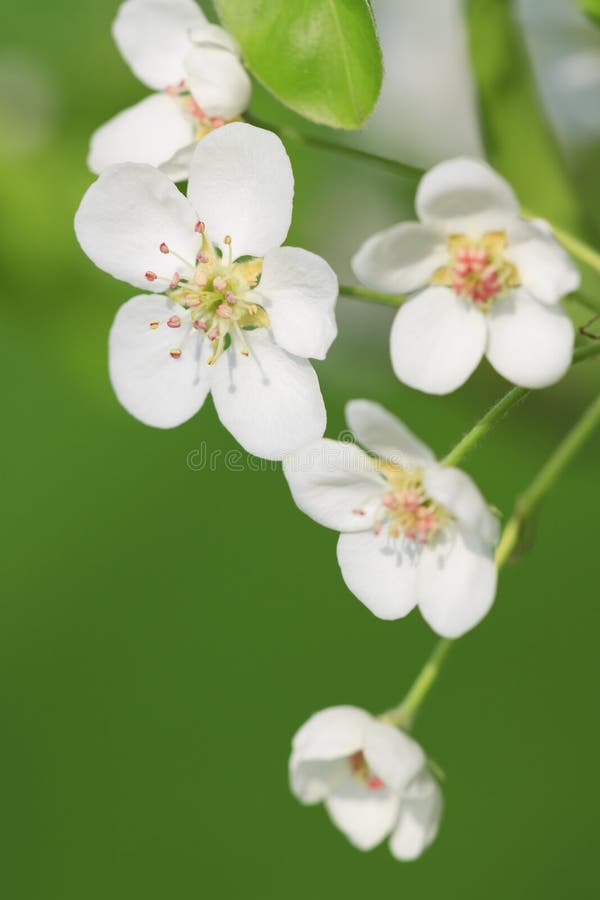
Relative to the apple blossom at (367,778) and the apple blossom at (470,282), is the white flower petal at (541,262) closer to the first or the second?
the apple blossom at (470,282)

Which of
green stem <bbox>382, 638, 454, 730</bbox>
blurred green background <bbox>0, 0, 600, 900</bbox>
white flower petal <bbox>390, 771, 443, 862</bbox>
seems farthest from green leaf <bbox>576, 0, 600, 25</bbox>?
blurred green background <bbox>0, 0, 600, 900</bbox>

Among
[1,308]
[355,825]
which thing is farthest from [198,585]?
[355,825]

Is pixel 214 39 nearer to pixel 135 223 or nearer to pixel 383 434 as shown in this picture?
pixel 135 223

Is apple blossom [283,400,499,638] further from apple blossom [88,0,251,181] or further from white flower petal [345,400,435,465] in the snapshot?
apple blossom [88,0,251,181]

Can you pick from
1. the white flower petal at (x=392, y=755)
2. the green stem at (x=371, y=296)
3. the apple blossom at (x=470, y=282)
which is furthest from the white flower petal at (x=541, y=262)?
the white flower petal at (x=392, y=755)

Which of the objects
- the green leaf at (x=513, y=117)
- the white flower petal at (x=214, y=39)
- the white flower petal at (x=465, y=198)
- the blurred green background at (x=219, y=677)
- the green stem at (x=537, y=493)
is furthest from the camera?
the blurred green background at (x=219, y=677)

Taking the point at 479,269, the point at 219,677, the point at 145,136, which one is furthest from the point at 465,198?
the point at 219,677
